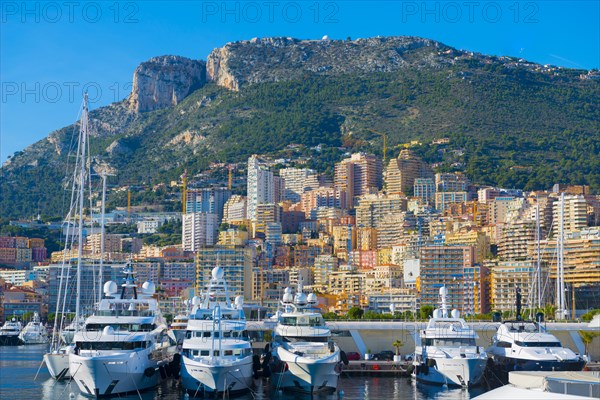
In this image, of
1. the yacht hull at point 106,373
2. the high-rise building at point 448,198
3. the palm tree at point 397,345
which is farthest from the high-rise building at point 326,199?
the yacht hull at point 106,373

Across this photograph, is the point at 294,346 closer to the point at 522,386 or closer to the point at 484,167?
the point at 522,386

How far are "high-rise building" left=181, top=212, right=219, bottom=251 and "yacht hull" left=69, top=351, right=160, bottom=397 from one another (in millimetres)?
122464

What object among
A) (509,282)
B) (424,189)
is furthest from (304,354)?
(424,189)

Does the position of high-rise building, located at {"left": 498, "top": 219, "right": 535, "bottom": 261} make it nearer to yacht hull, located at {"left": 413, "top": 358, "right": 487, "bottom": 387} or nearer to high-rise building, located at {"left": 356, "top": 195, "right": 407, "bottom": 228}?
high-rise building, located at {"left": 356, "top": 195, "right": 407, "bottom": 228}

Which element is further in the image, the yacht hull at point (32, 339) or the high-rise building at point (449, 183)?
the high-rise building at point (449, 183)

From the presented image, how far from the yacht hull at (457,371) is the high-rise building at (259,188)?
12887cm

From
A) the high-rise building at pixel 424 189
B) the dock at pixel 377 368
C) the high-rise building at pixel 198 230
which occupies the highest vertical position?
the high-rise building at pixel 424 189

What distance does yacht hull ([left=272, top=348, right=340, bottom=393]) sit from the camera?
4853cm

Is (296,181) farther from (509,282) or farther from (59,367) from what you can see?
(59,367)

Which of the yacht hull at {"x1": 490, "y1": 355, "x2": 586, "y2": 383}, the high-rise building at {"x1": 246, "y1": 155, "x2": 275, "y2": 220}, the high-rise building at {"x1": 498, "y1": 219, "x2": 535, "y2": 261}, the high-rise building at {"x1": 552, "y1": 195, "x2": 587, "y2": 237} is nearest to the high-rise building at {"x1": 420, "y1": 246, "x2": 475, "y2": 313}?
the high-rise building at {"x1": 498, "y1": 219, "x2": 535, "y2": 261}

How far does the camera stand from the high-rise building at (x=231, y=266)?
129m

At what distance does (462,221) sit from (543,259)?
31.3 meters

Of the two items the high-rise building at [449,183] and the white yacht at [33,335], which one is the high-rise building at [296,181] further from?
the white yacht at [33,335]

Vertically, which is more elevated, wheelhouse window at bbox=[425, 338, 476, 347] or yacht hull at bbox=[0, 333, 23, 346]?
wheelhouse window at bbox=[425, 338, 476, 347]
